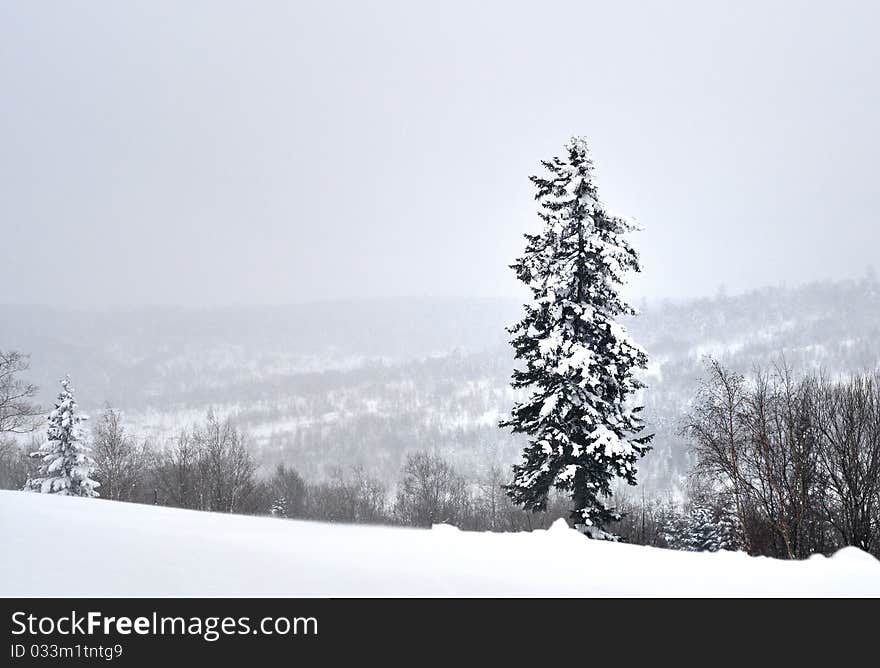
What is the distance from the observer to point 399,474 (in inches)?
5728

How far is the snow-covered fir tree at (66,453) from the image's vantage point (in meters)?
31.8

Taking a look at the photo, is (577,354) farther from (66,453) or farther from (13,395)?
(66,453)

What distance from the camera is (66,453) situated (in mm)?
32656

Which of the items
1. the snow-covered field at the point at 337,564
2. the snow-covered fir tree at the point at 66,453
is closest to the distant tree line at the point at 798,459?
the snow-covered field at the point at 337,564

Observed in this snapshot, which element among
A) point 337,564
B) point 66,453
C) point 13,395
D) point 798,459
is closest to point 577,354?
point 798,459

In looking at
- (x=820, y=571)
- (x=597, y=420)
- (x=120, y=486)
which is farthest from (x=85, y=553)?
(x=120, y=486)

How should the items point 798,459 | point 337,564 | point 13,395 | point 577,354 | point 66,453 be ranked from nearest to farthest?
point 337,564 → point 577,354 → point 798,459 → point 13,395 → point 66,453

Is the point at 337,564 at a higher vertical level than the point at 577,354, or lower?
lower

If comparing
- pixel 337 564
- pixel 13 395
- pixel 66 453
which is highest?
pixel 13 395

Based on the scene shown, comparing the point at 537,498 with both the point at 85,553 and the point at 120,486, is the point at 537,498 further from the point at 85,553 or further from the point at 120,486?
the point at 120,486

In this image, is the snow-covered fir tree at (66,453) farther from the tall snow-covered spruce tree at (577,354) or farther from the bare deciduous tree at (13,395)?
the tall snow-covered spruce tree at (577,354)

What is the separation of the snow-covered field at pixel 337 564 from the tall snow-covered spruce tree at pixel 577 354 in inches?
477

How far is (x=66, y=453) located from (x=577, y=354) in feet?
94.6
